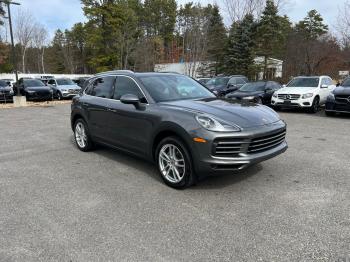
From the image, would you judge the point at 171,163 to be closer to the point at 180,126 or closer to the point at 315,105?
the point at 180,126

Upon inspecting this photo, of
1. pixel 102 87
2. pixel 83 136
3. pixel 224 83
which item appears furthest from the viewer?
pixel 224 83

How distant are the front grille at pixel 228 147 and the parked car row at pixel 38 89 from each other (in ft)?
58.8

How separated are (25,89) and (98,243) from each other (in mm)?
19725

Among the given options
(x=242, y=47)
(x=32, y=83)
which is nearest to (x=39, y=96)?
(x=32, y=83)

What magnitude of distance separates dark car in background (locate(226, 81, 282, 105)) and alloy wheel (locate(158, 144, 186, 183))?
9842 mm

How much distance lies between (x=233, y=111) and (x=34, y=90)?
1858 centimetres

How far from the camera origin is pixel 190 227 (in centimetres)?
343

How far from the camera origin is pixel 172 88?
5340 millimetres

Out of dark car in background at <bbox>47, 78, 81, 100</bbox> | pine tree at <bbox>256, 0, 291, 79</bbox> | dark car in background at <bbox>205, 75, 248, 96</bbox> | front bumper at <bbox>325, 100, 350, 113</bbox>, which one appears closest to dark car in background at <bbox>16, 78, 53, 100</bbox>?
dark car in background at <bbox>47, 78, 81, 100</bbox>

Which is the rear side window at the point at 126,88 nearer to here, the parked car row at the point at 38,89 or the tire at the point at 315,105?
the tire at the point at 315,105

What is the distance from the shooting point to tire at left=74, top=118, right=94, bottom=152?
660cm

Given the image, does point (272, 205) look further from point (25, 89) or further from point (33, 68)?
point (33, 68)

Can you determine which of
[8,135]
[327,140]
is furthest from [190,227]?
[8,135]

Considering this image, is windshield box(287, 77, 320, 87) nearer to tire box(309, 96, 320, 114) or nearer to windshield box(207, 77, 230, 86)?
tire box(309, 96, 320, 114)
